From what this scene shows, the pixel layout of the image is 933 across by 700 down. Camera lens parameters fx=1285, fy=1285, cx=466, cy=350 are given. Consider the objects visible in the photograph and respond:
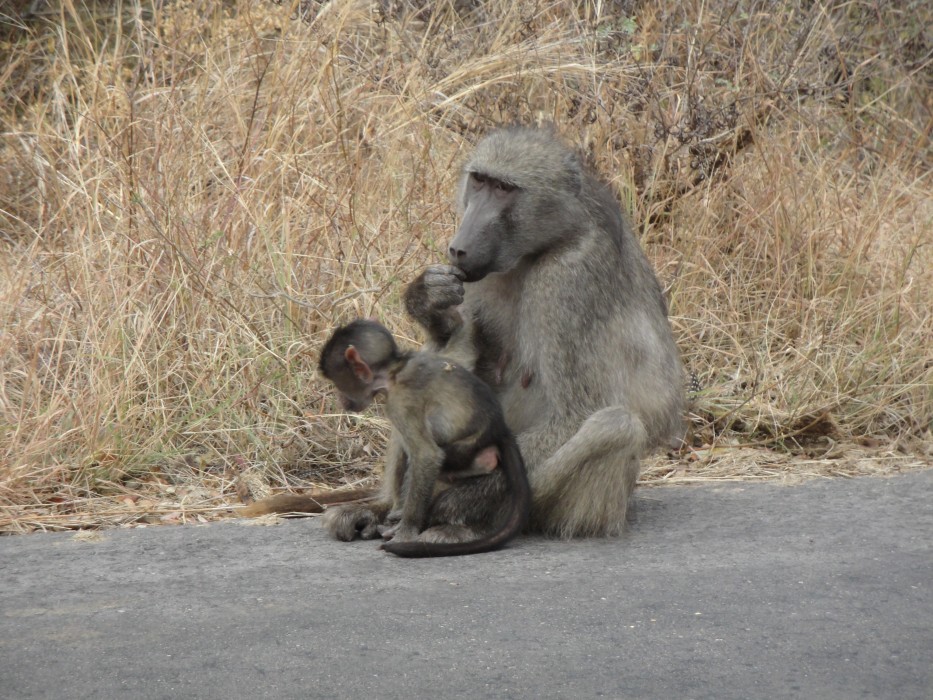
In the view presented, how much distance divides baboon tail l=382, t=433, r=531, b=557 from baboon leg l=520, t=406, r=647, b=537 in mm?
94

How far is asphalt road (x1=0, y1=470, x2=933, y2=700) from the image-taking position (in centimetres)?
263

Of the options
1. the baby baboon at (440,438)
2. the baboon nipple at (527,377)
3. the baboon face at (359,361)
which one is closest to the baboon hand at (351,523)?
the baby baboon at (440,438)

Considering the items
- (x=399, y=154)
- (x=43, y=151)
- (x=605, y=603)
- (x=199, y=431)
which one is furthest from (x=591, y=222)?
(x=43, y=151)

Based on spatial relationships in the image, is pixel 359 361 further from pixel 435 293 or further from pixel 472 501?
pixel 472 501

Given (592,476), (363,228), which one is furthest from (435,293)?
(363,228)

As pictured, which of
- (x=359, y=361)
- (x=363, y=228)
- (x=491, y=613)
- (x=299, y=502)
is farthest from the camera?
(x=363, y=228)

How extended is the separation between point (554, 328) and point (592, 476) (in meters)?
0.45

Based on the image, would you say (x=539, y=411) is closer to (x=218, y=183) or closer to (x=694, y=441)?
(x=694, y=441)

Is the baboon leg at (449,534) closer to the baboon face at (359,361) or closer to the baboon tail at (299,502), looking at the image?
the baboon face at (359,361)

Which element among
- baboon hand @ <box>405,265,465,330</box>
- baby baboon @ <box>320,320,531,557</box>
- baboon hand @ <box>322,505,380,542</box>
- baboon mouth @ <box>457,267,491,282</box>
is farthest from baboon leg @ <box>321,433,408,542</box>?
baboon mouth @ <box>457,267,491,282</box>

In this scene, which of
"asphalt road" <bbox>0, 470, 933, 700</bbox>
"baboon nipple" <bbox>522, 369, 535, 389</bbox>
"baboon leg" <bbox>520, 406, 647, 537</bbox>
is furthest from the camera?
"baboon nipple" <bbox>522, 369, 535, 389</bbox>

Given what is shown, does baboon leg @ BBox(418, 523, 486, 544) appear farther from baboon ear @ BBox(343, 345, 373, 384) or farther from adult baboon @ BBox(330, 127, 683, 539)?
baboon ear @ BBox(343, 345, 373, 384)

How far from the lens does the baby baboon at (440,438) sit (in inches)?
144

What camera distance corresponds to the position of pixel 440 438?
3.69 metres
